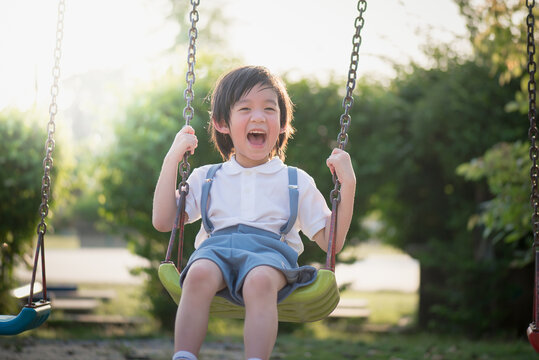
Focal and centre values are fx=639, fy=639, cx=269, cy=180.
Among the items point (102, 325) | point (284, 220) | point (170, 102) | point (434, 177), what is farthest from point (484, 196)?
point (284, 220)

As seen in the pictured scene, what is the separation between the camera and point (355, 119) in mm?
6953

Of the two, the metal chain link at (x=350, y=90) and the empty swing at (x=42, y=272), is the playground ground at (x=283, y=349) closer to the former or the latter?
the empty swing at (x=42, y=272)

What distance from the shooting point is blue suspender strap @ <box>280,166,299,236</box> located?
8.98ft

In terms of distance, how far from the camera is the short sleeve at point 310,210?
2787mm

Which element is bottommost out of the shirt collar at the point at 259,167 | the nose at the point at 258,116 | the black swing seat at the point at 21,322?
the black swing seat at the point at 21,322

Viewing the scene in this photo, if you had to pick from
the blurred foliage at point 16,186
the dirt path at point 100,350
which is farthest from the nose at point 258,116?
the blurred foliage at point 16,186

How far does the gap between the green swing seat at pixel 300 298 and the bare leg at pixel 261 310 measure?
4.1 inches

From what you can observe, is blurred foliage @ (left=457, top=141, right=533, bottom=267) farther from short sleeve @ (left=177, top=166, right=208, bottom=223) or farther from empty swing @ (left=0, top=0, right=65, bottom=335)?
empty swing @ (left=0, top=0, right=65, bottom=335)

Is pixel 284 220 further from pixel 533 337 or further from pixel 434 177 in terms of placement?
pixel 434 177

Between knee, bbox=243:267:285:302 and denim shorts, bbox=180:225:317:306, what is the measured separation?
0.12 ft

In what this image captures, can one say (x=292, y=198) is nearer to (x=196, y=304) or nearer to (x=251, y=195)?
(x=251, y=195)

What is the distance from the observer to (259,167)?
2842 millimetres

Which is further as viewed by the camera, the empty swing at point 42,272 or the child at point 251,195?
the empty swing at point 42,272

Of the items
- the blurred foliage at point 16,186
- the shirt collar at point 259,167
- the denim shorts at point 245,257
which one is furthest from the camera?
the blurred foliage at point 16,186
